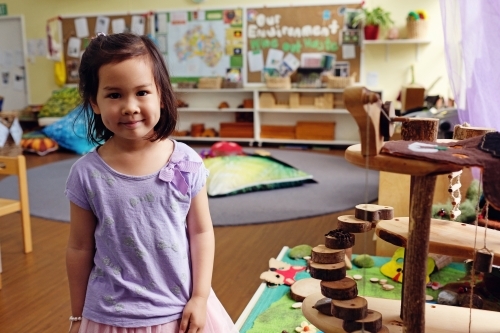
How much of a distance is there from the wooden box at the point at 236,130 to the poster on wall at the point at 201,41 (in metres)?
0.64

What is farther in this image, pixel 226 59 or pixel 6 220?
pixel 226 59

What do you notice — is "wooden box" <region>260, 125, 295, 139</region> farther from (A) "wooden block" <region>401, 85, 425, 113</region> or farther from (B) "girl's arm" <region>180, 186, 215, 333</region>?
(B) "girl's arm" <region>180, 186, 215, 333</region>

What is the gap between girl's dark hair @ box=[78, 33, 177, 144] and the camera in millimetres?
943

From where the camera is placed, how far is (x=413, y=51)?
5633 mm

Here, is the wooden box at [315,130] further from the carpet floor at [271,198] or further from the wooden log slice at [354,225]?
the wooden log slice at [354,225]

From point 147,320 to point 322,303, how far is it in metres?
0.42

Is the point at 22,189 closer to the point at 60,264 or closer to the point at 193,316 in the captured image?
the point at 60,264

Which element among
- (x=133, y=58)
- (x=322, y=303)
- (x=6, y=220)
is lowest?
(x=6, y=220)

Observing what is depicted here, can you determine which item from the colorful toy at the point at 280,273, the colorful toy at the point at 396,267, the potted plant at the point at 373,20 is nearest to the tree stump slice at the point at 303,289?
the colorful toy at the point at 280,273

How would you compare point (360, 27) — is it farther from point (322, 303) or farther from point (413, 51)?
point (322, 303)

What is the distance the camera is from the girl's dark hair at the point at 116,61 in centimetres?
94

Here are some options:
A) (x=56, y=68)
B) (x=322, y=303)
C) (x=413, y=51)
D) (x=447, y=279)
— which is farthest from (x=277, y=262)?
(x=56, y=68)

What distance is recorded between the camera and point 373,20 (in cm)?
554

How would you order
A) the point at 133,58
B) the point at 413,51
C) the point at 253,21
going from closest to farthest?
1. the point at 133,58
2. the point at 413,51
3. the point at 253,21
